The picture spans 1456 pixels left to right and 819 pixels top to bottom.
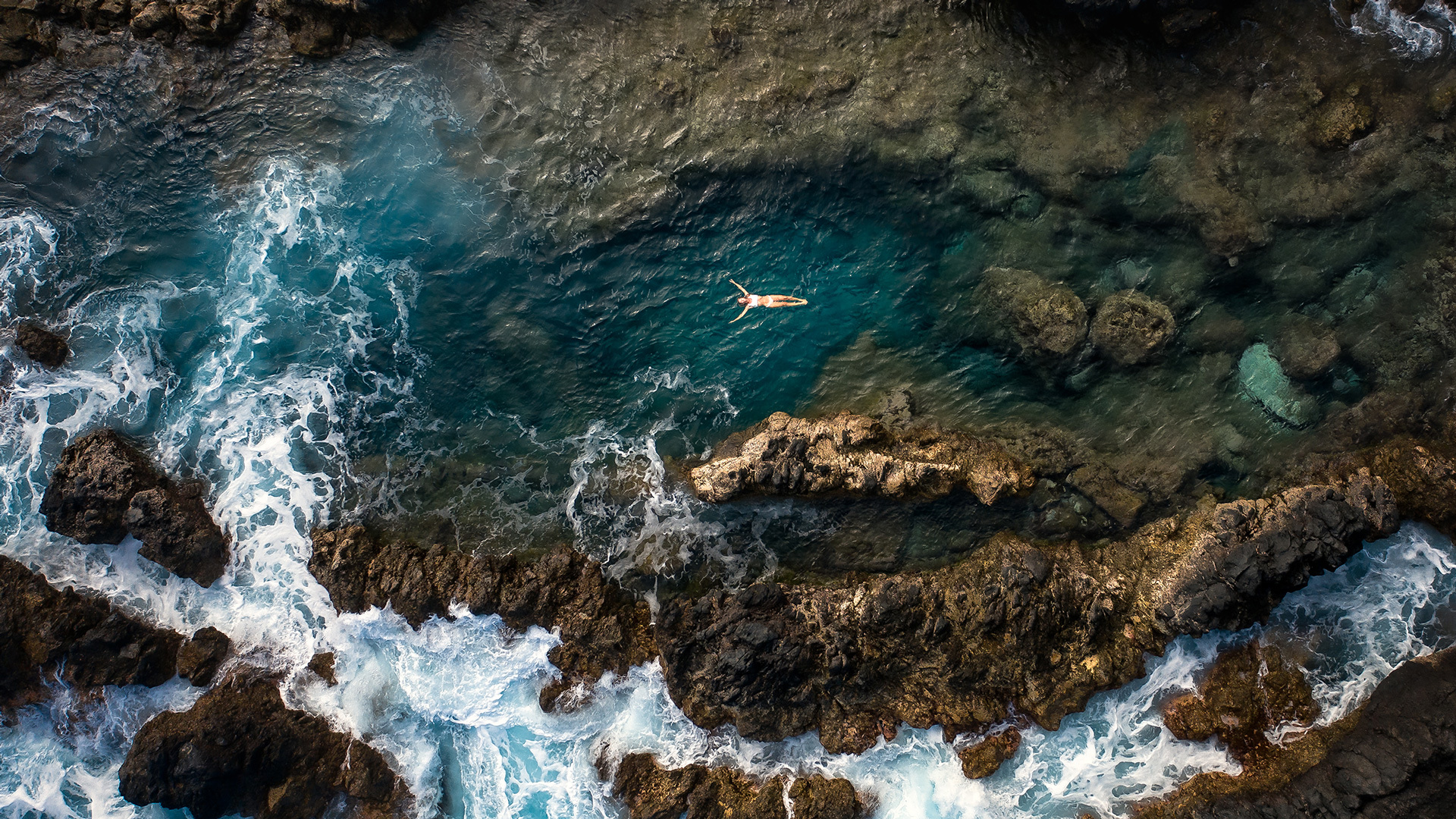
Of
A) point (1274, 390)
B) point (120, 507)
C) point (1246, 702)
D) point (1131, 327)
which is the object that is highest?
point (1131, 327)

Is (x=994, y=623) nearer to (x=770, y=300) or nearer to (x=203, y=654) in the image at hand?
(x=770, y=300)

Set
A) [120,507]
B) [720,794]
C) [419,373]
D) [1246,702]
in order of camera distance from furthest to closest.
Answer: [419,373], [120,507], [720,794], [1246,702]

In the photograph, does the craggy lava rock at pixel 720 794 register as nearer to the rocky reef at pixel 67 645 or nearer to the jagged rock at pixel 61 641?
the rocky reef at pixel 67 645

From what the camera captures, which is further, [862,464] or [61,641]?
[61,641]

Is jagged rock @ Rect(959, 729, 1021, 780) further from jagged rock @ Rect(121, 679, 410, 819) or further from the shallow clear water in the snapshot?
jagged rock @ Rect(121, 679, 410, 819)

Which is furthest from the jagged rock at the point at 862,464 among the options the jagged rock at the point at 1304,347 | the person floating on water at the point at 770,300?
the jagged rock at the point at 1304,347

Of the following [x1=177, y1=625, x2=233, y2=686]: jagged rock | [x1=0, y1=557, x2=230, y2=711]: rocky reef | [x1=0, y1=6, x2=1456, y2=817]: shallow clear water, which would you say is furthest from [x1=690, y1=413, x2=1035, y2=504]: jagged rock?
[x1=0, y1=557, x2=230, y2=711]: rocky reef

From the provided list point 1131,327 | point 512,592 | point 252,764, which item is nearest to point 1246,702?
point 1131,327
